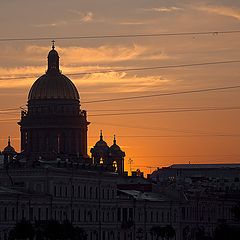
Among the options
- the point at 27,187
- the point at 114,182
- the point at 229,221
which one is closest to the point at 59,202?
the point at 27,187

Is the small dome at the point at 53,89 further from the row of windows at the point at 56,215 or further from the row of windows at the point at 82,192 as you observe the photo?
the row of windows at the point at 56,215

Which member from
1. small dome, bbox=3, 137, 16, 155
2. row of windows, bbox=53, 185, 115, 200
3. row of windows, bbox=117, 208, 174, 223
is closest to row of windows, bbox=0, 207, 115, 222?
row of windows, bbox=53, 185, 115, 200

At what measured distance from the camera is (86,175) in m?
159

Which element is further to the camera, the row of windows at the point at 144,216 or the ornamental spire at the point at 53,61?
the ornamental spire at the point at 53,61

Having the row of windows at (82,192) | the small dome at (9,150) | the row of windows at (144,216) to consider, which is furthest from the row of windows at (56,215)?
the small dome at (9,150)

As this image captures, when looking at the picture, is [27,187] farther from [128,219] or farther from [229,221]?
[229,221]

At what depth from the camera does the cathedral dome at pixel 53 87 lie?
182750 millimetres

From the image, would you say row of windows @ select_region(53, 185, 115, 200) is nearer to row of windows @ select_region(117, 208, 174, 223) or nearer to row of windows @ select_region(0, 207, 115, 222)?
row of windows @ select_region(0, 207, 115, 222)

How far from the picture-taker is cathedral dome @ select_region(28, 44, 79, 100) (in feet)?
600

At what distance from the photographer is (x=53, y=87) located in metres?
183

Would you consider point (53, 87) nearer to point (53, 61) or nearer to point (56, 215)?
point (53, 61)

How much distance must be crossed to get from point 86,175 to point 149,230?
12.9 m

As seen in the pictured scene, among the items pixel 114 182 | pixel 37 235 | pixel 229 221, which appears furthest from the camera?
pixel 229 221

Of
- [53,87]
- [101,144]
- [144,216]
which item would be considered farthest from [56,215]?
[101,144]
